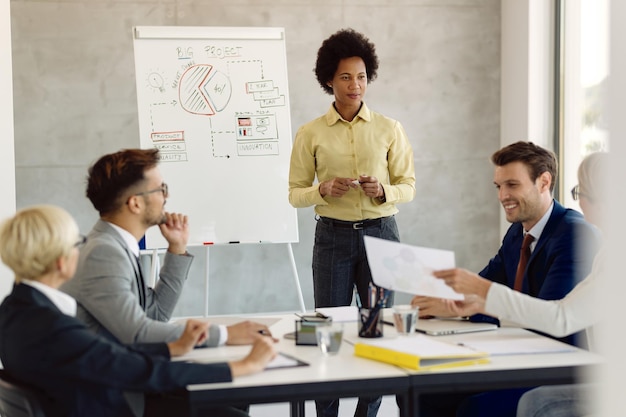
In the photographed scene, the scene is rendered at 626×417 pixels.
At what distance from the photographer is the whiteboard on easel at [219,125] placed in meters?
4.95

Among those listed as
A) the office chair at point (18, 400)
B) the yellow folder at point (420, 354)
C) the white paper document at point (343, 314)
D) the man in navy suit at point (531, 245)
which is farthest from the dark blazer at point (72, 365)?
the man in navy suit at point (531, 245)

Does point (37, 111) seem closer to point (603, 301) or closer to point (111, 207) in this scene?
point (111, 207)

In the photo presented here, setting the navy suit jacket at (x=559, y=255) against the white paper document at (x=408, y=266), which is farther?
the navy suit jacket at (x=559, y=255)

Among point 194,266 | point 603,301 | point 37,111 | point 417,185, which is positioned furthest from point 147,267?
point 603,301

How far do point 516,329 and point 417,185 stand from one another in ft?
11.9

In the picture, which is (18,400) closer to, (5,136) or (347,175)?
(347,175)

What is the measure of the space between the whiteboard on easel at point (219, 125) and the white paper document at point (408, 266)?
295cm

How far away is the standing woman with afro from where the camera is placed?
340 cm

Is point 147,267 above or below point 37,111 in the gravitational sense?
below

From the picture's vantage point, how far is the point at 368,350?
1.98 meters

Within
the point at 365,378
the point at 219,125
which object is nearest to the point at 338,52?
the point at 219,125

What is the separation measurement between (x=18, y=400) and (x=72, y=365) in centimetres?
14

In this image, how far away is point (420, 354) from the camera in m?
1.88

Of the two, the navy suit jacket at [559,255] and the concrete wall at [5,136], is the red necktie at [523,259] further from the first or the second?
the concrete wall at [5,136]
